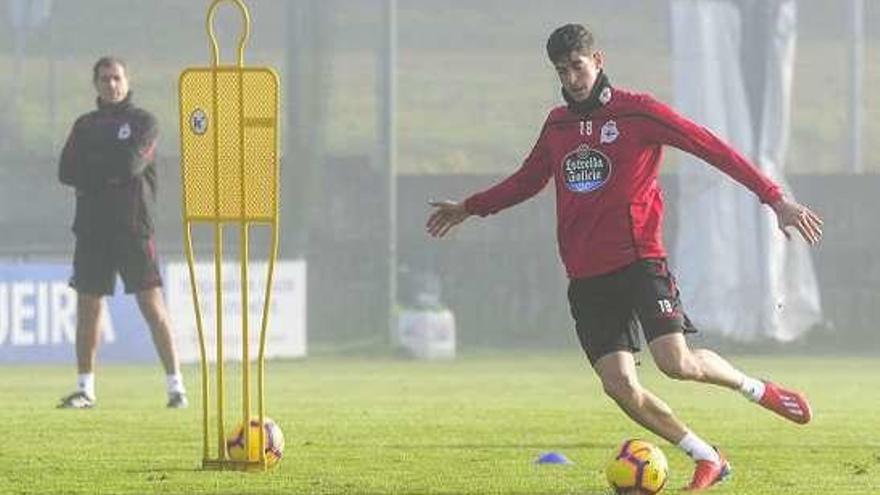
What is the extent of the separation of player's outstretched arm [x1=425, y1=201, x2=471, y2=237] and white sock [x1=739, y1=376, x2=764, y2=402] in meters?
1.29

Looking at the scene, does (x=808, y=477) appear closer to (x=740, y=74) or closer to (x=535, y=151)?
(x=535, y=151)

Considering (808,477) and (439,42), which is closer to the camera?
(808,477)

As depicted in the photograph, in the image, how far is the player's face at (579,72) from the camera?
386 inches

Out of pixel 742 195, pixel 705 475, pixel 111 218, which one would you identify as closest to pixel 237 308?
pixel 742 195

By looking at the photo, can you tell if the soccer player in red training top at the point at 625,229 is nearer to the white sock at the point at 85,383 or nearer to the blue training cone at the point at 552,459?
the blue training cone at the point at 552,459

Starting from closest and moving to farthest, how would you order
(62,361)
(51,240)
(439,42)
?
(62,361)
(51,240)
(439,42)

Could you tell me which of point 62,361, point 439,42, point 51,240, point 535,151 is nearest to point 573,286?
point 535,151

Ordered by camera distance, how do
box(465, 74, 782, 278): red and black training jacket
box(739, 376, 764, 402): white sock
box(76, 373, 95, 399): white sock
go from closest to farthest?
Result: box(465, 74, 782, 278): red and black training jacket < box(739, 376, 764, 402): white sock < box(76, 373, 95, 399): white sock

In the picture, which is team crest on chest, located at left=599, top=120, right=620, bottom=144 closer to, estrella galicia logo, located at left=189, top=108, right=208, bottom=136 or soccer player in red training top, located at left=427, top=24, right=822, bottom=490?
soccer player in red training top, located at left=427, top=24, right=822, bottom=490

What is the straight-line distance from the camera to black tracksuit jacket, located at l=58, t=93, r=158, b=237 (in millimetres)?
15242

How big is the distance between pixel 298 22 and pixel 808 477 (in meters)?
15.3

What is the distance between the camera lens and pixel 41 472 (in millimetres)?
11000

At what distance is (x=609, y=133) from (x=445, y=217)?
3.21ft

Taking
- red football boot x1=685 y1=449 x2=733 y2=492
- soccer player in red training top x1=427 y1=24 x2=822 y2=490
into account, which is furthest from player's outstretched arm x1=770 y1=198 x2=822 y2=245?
red football boot x1=685 y1=449 x2=733 y2=492
